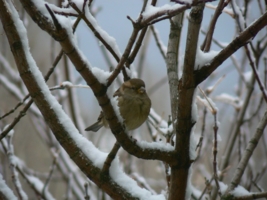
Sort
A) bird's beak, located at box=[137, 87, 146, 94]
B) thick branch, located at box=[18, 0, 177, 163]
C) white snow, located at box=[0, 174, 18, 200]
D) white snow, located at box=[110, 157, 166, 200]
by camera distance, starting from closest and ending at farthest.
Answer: thick branch, located at box=[18, 0, 177, 163] < white snow, located at box=[110, 157, 166, 200] < white snow, located at box=[0, 174, 18, 200] < bird's beak, located at box=[137, 87, 146, 94]

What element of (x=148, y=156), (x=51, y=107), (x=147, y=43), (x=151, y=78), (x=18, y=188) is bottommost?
(x=148, y=156)

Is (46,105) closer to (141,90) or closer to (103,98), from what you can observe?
(103,98)

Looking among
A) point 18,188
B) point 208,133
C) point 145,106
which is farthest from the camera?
point 208,133

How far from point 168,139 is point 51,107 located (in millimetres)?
695

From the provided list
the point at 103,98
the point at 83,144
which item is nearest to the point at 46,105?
the point at 83,144

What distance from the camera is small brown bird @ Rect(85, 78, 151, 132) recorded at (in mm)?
2416

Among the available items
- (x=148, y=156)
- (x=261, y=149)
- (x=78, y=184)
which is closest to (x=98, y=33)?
(x=148, y=156)

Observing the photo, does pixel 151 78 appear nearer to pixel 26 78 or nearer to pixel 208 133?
pixel 208 133

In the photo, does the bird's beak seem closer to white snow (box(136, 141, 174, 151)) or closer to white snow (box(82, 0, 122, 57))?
white snow (box(82, 0, 122, 57))

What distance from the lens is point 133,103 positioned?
2.52m

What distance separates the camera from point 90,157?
5.57 feet

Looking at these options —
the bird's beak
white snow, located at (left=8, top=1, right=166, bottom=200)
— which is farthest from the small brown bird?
white snow, located at (left=8, top=1, right=166, bottom=200)

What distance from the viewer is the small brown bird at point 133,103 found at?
2416mm

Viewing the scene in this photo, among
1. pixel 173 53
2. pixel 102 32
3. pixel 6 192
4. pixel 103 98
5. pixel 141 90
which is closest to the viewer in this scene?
pixel 103 98
